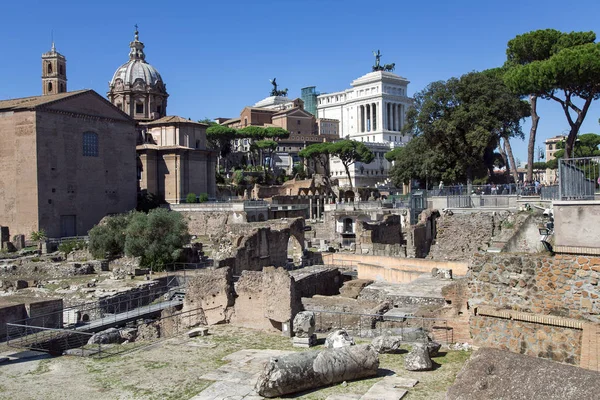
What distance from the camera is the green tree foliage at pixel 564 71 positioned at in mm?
23344

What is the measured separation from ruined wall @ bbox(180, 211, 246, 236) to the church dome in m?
22.0

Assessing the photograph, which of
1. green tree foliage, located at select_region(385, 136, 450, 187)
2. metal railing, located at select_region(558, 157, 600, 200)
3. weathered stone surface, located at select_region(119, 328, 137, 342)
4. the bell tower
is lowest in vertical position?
weathered stone surface, located at select_region(119, 328, 137, 342)

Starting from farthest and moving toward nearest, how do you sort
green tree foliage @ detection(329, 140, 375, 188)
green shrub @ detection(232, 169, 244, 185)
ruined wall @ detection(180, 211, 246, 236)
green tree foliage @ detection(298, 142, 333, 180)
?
green tree foliage @ detection(298, 142, 333, 180) < green tree foliage @ detection(329, 140, 375, 188) < green shrub @ detection(232, 169, 244, 185) < ruined wall @ detection(180, 211, 246, 236)

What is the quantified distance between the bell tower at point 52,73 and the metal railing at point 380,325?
53.6 m

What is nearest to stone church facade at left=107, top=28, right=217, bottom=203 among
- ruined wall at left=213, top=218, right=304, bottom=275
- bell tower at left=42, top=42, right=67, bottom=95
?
bell tower at left=42, top=42, right=67, bottom=95

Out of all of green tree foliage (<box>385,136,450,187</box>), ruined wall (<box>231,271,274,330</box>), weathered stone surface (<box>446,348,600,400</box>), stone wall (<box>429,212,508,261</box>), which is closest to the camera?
weathered stone surface (<box>446,348,600,400</box>)

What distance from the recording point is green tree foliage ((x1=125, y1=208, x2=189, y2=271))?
24.7 meters

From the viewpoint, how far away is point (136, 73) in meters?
59.9

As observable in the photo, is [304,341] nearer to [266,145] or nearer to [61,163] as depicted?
[61,163]

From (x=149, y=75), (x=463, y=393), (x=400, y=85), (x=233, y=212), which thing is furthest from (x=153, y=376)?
(x=400, y=85)

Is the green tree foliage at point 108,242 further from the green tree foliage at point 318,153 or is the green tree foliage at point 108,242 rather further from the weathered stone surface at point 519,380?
the green tree foliage at point 318,153

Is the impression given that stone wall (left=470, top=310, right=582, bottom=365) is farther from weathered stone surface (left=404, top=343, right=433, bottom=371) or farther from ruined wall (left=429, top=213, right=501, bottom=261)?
ruined wall (left=429, top=213, right=501, bottom=261)

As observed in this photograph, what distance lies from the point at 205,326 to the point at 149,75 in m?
52.1

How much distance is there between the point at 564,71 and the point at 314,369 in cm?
2064
